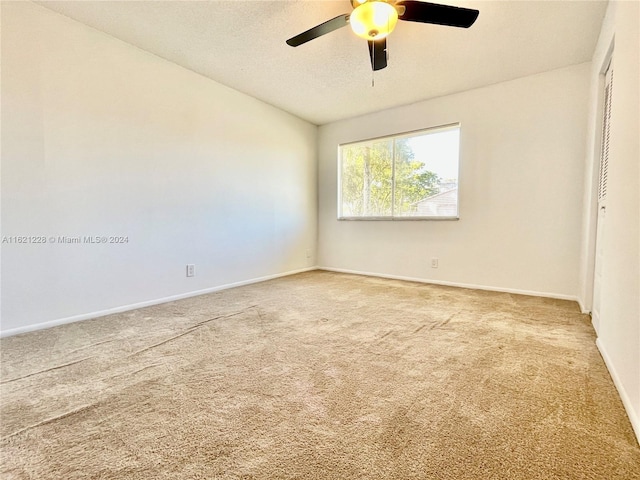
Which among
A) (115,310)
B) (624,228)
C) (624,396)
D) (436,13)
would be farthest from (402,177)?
(115,310)

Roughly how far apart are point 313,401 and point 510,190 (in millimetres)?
3243

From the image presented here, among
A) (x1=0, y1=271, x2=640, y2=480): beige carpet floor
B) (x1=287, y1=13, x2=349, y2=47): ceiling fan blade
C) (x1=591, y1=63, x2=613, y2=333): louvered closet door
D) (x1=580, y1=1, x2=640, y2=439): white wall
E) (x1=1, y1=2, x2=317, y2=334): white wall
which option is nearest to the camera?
(x1=0, y1=271, x2=640, y2=480): beige carpet floor

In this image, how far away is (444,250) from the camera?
12.3 ft

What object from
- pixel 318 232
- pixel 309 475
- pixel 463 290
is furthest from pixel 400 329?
pixel 318 232

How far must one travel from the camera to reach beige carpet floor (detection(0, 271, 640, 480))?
952mm

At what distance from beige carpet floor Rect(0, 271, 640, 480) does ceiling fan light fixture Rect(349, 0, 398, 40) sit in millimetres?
2068

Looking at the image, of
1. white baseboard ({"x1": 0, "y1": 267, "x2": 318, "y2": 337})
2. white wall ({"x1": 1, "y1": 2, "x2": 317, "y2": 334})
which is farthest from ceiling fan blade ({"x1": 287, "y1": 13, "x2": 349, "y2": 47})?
white baseboard ({"x1": 0, "y1": 267, "x2": 318, "y2": 337})

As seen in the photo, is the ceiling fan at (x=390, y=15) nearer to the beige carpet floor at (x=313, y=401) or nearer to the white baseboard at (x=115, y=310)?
the beige carpet floor at (x=313, y=401)

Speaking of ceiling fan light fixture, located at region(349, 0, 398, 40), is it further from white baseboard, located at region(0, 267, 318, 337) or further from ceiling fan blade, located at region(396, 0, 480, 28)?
white baseboard, located at region(0, 267, 318, 337)

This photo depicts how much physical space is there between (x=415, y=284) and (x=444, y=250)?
578 millimetres

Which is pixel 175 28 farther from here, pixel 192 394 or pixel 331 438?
pixel 331 438

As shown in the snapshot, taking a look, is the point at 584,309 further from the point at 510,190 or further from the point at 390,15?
the point at 390,15

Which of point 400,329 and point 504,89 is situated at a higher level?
point 504,89

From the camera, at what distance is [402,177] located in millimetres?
4098
